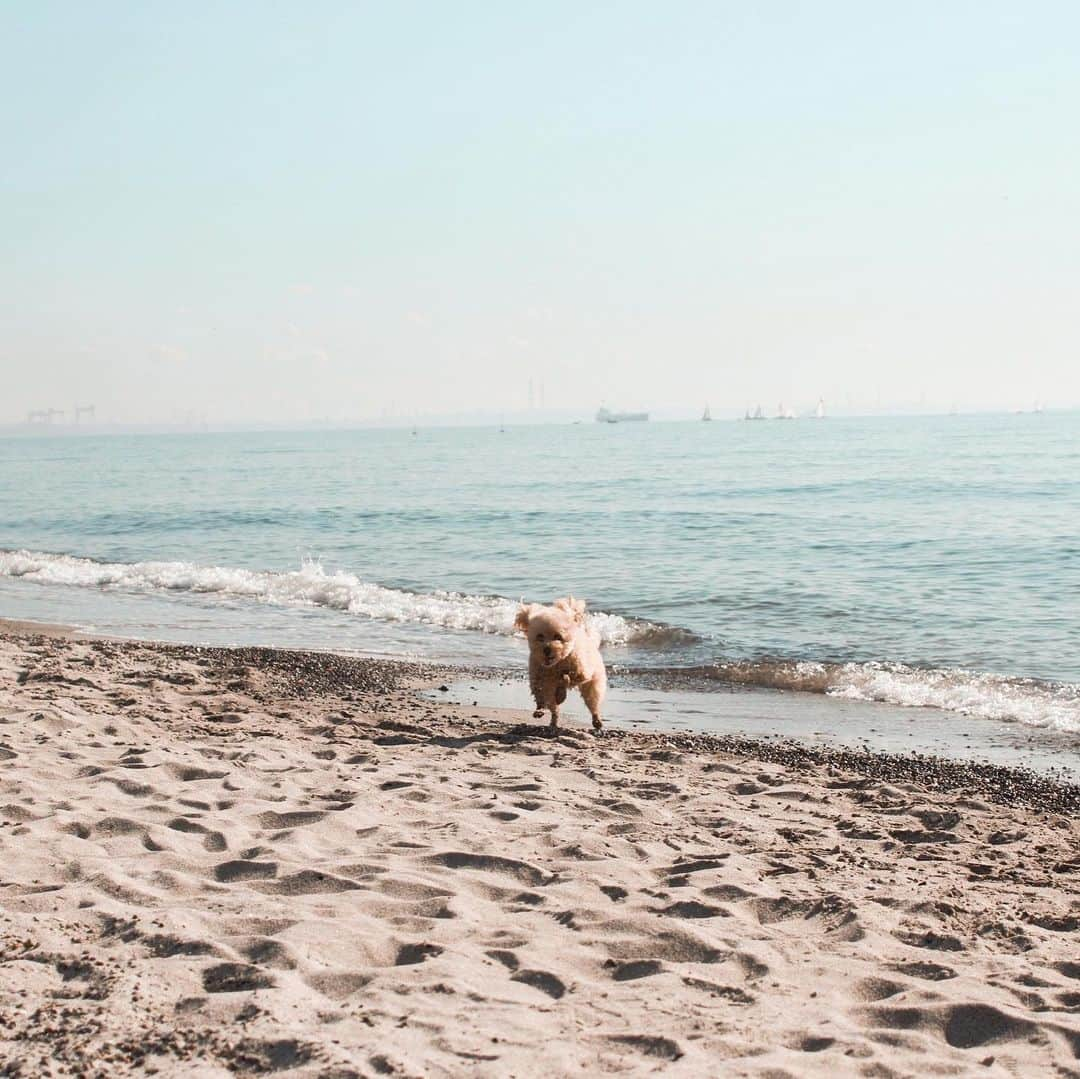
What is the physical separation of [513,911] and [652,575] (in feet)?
45.8

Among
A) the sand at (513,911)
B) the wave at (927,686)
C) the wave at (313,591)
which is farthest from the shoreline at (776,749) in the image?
the wave at (313,591)

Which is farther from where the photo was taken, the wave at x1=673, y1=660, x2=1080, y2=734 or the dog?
the wave at x1=673, y1=660, x2=1080, y2=734

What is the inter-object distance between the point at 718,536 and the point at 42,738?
18.6m

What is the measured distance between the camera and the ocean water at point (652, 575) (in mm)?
11672

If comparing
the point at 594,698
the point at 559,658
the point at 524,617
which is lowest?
the point at 594,698

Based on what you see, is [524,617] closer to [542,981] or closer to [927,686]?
[927,686]

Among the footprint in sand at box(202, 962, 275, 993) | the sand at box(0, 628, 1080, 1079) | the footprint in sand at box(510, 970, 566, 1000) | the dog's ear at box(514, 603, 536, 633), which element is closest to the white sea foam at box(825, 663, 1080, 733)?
the sand at box(0, 628, 1080, 1079)

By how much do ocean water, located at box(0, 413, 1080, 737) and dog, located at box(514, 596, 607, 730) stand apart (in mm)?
2595

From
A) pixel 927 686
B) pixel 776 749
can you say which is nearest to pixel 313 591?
pixel 927 686

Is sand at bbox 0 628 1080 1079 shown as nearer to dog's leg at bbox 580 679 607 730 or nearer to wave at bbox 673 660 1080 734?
dog's leg at bbox 580 679 607 730

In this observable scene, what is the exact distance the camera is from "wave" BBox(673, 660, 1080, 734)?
30.8 feet

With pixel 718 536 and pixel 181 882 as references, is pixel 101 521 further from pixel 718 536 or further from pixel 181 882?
pixel 181 882

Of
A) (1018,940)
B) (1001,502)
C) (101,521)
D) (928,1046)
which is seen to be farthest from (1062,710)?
(101,521)

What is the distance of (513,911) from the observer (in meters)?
4.42
